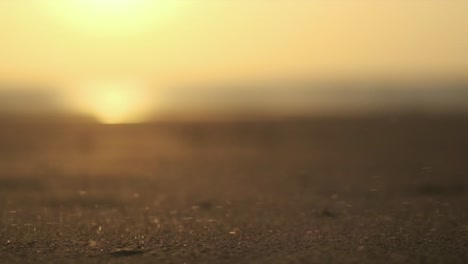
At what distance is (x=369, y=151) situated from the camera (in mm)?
14711

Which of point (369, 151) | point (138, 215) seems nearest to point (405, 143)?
point (369, 151)

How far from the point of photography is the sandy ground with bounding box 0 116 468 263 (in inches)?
236

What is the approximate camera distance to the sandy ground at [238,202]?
19.7 ft

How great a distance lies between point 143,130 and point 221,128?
9.43 ft

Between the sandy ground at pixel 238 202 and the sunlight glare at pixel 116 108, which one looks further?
the sunlight glare at pixel 116 108

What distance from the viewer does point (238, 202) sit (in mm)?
8562

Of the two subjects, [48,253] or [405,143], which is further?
[405,143]

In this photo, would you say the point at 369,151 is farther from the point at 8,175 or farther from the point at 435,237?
the point at 435,237

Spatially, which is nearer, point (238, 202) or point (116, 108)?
point (238, 202)

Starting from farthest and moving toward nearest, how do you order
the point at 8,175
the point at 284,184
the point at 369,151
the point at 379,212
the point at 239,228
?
the point at 369,151 → the point at 8,175 → the point at 284,184 → the point at 379,212 → the point at 239,228

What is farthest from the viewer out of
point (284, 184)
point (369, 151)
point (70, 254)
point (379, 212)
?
point (369, 151)

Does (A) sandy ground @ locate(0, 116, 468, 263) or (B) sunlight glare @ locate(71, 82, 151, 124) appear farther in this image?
(B) sunlight glare @ locate(71, 82, 151, 124)

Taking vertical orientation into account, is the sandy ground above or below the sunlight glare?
below

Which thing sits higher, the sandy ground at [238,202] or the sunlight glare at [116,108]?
the sunlight glare at [116,108]
